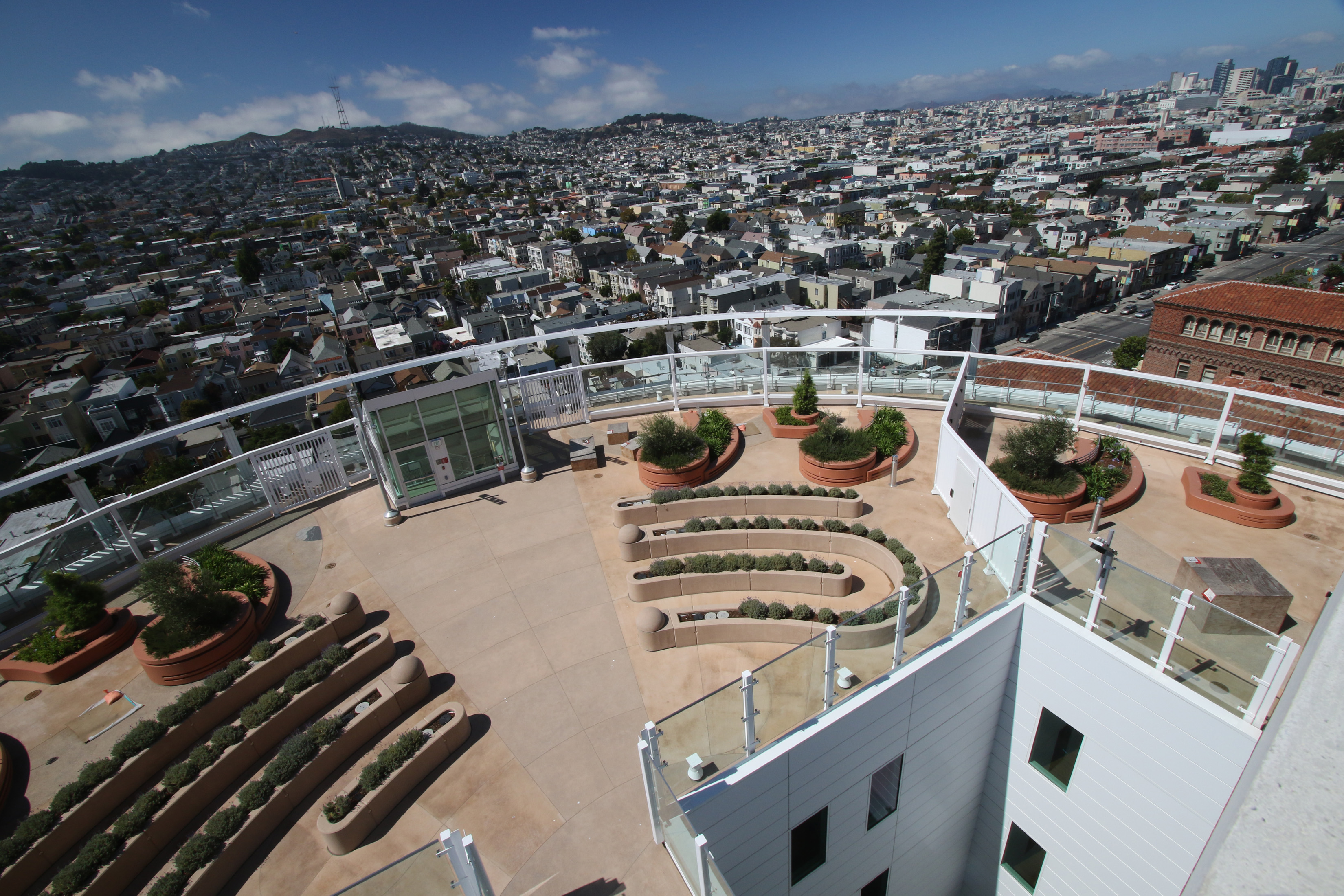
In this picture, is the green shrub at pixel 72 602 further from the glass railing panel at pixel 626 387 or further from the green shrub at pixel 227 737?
the glass railing panel at pixel 626 387

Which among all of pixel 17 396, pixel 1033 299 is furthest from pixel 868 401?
pixel 17 396

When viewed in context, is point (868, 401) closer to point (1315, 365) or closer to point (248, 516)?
point (248, 516)

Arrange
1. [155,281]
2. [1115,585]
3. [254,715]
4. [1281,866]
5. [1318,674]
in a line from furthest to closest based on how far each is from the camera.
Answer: [155,281] < [254,715] < [1115,585] < [1318,674] < [1281,866]

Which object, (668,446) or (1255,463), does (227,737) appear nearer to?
(668,446)

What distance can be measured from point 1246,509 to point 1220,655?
4983mm

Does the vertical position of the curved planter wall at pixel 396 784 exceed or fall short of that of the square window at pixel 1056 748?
it exceeds it

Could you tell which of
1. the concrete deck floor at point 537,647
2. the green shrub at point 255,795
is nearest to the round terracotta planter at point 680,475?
the concrete deck floor at point 537,647

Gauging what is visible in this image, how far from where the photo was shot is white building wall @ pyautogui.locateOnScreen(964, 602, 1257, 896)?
19.6ft

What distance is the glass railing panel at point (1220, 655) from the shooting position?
5.25 meters

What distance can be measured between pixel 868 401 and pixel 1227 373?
31811 millimetres

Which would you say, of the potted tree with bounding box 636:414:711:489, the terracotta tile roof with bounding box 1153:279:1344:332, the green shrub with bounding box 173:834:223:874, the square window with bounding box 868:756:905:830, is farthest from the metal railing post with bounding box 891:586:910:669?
the terracotta tile roof with bounding box 1153:279:1344:332

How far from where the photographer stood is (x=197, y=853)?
5.60 m

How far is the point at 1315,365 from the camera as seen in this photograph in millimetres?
29344

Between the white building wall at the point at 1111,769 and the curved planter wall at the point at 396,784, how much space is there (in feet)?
22.8
